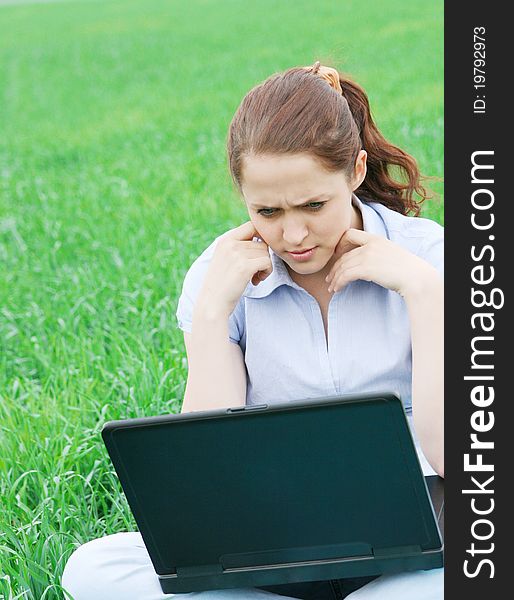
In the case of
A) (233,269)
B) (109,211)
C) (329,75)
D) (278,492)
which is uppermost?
(329,75)

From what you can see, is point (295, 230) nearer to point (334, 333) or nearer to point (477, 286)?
point (334, 333)

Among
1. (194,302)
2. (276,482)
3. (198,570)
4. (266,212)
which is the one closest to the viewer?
(276,482)

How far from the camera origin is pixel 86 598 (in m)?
2.28

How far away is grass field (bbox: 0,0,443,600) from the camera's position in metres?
3.06

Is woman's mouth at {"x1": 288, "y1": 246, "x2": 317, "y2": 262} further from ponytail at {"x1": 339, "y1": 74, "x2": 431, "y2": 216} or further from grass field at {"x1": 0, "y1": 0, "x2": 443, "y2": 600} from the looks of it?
grass field at {"x1": 0, "y1": 0, "x2": 443, "y2": 600}

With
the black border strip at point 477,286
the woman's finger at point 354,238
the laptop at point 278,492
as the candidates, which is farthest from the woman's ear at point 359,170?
the laptop at point 278,492

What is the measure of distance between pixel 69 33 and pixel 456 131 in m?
16.4

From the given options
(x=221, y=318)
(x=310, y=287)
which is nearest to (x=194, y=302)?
(x=221, y=318)

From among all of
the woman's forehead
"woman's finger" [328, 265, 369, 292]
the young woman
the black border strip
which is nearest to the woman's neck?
the young woman

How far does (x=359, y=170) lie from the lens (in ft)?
7.98

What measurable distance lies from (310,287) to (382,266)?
0.73 ft

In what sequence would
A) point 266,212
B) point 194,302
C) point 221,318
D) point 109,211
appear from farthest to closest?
point 109,211, point 194,302, point 221,318, point 266,212

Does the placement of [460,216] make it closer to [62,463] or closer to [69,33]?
[62,463]

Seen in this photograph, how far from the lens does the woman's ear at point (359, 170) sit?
242 cm
